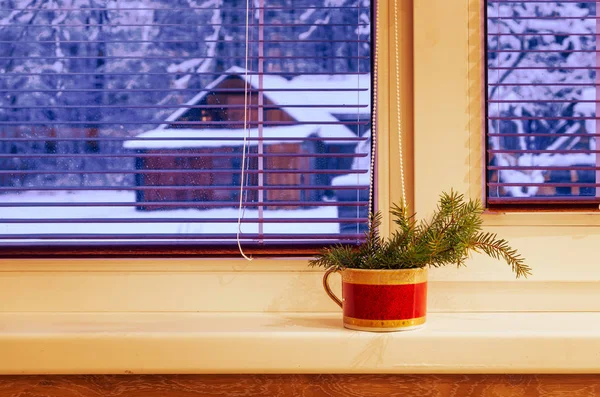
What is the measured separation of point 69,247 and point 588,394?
0.91m

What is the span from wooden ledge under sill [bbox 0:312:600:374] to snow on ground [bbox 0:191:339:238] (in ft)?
0.80

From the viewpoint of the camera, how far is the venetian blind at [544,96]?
4.22ft

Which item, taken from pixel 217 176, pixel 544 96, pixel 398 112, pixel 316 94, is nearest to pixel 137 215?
pixel 217 176

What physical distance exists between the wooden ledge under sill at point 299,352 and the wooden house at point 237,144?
292mm

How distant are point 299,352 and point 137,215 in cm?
41

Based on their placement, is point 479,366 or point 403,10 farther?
point 403,10

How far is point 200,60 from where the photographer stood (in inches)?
51.3

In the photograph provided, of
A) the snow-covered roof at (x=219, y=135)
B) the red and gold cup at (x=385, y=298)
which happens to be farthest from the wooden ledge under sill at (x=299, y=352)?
the snow-covered roof at (x=219, y=135)

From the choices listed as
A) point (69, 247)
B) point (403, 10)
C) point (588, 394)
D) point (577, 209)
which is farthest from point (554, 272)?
point (69, 247)

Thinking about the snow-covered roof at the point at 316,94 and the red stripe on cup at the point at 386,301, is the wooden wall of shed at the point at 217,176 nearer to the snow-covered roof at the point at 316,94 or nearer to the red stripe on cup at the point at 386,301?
the snow-covered roof at the point at 316,94

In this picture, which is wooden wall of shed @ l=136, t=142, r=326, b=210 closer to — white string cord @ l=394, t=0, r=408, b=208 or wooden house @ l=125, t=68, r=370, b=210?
wooden house @ l=125, t=68, r=370, b=210

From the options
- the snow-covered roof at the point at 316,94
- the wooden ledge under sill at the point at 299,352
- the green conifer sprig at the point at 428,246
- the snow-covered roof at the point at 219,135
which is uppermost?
the snow-covered roof at the point at 316,94

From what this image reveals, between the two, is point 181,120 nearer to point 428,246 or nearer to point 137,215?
point 137,215

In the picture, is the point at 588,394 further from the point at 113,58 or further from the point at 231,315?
the point at 113,58
